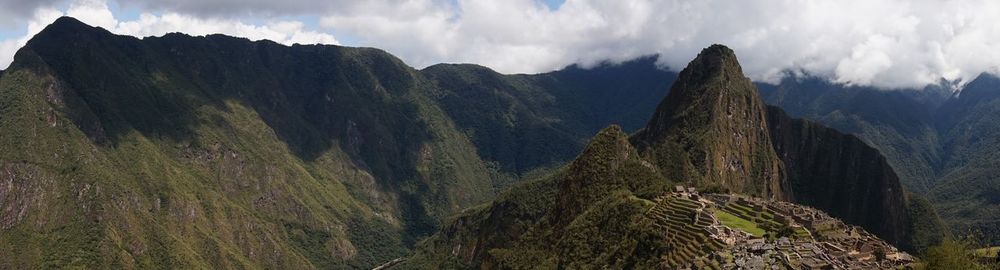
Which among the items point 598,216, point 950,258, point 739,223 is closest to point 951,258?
point 950,258

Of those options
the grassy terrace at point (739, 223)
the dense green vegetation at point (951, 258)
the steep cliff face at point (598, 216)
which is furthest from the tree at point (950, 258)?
the steep cliff face at point (598, 216)

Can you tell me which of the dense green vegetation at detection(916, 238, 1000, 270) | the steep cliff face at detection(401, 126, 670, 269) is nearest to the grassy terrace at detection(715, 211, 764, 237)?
the steep cliff face at detection(401, 126, 670, 269)

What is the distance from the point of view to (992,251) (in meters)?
71.8

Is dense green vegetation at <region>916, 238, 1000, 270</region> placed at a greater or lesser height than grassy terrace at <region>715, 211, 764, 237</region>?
greater

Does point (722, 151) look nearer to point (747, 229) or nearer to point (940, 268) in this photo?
point (747, 229)

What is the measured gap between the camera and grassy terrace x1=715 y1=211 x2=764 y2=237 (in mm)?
97312

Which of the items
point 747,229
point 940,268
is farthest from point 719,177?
point 940,268

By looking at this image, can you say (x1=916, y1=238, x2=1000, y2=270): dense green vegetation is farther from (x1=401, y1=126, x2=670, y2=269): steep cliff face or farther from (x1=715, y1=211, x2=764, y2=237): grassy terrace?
(x1=401, y1=126, x2=670, y2=269): steep cliff face

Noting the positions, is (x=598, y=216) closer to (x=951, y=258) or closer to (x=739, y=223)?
(x=739, y=223)

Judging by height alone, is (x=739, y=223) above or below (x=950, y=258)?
below

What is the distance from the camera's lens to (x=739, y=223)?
10269 centimetres

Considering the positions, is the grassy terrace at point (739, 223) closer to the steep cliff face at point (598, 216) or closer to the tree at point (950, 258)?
the steep cliff face at point (598, 216)

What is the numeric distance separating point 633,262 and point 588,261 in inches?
738

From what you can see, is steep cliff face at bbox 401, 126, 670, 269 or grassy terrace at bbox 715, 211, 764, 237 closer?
grassy terrace at bbox 715, 211, 764, 237
